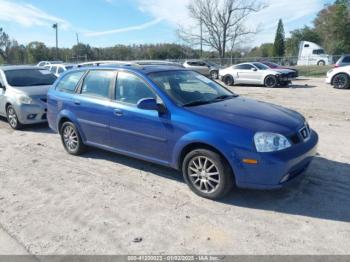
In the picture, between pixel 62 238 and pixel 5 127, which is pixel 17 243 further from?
pixel 5 127

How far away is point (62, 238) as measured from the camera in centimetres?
372

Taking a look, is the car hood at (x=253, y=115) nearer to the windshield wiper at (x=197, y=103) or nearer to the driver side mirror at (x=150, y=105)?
the windshield wiper at (x=197, y=103)

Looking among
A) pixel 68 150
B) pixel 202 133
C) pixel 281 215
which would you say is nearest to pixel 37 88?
pixel 68 150

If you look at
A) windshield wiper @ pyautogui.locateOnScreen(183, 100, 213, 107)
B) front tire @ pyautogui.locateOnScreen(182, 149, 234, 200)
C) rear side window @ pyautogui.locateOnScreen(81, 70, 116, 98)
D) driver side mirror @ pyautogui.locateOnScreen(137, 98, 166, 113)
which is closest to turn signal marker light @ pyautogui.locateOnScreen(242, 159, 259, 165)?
front tire @ pyautogui.locateOnScreen(182, 149, 234, 200)

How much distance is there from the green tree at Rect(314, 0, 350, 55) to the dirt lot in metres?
49.9

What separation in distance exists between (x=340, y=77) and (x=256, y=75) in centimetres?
459

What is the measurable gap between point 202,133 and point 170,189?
3.40 feet

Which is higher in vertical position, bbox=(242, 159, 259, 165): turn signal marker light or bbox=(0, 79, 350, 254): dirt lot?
bbox=(242, 159, 259, 165): turn signal marker light

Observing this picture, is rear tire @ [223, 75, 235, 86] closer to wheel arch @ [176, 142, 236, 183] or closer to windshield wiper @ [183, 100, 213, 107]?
windshield wiper @ [183, 100, 213, 107]

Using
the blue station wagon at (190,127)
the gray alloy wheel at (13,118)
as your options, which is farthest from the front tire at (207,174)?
the gray alloy wheel at (13,118)

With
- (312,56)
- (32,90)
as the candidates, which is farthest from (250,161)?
(312,56)

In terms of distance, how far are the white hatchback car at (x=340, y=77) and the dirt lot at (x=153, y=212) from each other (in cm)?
1188

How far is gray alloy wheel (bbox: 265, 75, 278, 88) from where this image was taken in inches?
755

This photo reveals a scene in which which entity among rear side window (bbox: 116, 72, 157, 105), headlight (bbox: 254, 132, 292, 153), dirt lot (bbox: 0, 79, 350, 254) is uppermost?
rear side window (bbox: 116, 72, 157, 105)
